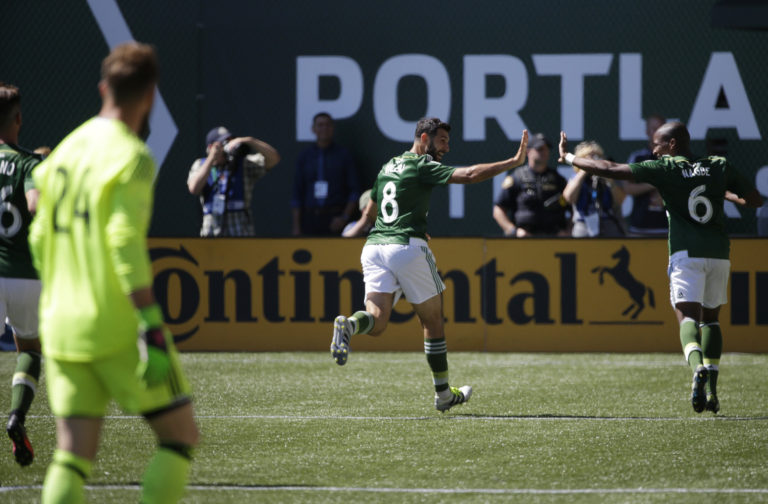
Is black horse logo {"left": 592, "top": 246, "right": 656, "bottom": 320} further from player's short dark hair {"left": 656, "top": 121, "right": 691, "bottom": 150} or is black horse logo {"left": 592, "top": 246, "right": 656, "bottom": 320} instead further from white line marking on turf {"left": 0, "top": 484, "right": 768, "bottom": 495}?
white line marking on turf {"left": 0, "top": 484, "right": 768, "bottom": 495}

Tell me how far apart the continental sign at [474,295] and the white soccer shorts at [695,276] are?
3966 millimetres

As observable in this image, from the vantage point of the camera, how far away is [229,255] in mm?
12273

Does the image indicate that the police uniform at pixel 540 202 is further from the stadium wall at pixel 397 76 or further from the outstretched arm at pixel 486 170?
the outstretched arm at pixel 486 170

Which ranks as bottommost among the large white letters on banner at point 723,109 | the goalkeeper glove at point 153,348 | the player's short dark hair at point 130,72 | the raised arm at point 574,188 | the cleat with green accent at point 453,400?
the cleat with green accent at point 453,400

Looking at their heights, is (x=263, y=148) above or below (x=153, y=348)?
above

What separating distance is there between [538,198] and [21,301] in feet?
24.5

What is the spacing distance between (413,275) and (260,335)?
4541 mm

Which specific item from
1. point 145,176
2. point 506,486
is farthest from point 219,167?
point 145,176

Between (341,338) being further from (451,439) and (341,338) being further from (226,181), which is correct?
(226,181)

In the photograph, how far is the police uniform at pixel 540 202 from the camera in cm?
1263

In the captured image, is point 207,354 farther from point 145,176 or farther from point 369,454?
point 145,176

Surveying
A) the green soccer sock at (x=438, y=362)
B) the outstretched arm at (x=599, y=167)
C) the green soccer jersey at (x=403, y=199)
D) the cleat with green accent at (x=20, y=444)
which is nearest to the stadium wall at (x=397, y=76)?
the green soccer jersey at (x=403, y=199)

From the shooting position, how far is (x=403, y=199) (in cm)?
796

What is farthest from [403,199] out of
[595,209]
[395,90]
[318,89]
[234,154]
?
[318,89]
